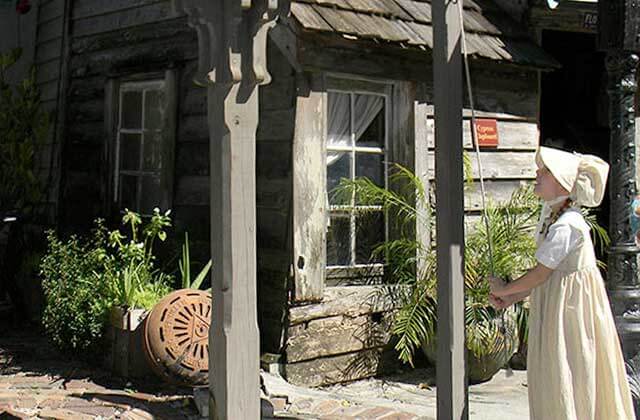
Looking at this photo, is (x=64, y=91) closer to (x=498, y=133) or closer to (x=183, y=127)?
(x=183, y=127)

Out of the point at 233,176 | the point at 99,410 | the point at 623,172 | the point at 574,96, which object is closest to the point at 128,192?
the point at 99,410

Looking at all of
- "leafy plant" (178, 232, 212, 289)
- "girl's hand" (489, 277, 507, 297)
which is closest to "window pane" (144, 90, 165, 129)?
"leafy plant" (178, 232, 212, 289)

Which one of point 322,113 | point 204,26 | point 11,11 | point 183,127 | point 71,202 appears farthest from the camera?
point 11,11

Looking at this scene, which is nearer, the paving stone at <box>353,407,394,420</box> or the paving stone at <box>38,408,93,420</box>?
the paving stone at <box>38,408,93,420</box>

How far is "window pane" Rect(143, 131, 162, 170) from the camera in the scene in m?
8.05

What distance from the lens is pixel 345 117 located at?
711 cm

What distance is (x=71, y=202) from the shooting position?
8.92m

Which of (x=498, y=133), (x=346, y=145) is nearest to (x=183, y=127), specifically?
(x=346, y=145)

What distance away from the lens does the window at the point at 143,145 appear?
7.77 metres

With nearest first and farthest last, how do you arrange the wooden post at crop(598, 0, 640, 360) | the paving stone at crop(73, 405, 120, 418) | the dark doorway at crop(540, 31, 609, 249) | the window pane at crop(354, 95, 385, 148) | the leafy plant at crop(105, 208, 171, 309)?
the paving stone at crop(73, 405, 120, 418) < the wooden post at crop(598, 0, 640, 360) < the leafy plant at crop(105, 208, 171, 309) < the window pane at crop(354, 95, 385, 148) < the dark doorway at crop(540, 31, 609, 249)

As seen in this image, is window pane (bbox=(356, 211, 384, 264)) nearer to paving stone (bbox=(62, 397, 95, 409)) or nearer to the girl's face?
paving stone (bbox=(62, 397, 95, 409))

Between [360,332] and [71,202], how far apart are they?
3.51 meters

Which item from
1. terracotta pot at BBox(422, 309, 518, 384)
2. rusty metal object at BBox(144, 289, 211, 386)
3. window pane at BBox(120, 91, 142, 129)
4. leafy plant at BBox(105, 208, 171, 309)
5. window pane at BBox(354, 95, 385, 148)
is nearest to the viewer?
rusty metal object at BBox(144, 289, 211, 386)

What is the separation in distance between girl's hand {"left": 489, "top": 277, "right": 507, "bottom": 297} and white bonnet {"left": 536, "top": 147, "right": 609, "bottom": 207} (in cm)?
54
